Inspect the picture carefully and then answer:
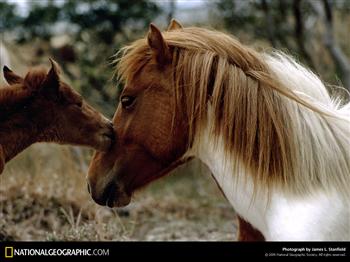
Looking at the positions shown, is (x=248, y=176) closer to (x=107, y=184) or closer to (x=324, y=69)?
(x=107, y=184)

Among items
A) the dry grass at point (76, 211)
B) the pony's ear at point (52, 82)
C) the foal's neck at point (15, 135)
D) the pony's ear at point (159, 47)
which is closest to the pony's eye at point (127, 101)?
the pony's ear at point (159, 47)

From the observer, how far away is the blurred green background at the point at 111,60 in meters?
4.93

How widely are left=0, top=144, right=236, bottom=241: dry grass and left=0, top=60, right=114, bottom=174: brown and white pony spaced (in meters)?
0.78

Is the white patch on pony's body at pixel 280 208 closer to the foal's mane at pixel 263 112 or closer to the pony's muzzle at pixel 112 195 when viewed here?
the foal's mane at pixel 263 112

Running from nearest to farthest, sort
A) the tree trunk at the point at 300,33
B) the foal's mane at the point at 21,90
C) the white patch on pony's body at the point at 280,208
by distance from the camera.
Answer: the white patch on pony's body at the point at 280,208 < the foal's mane at the point at 21,90 < the tree trunk at the point at 300,33

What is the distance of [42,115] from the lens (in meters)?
3.10

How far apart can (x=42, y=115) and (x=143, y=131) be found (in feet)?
3.03

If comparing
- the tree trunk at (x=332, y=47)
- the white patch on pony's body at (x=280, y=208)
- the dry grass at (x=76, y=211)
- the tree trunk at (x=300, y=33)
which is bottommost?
the dry grass at (x=76, y=211)

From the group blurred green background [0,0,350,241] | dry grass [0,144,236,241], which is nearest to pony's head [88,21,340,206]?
dry grass [0,144,236,241]

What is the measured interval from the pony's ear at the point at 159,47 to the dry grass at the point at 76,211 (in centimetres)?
138

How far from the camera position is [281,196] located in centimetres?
208
